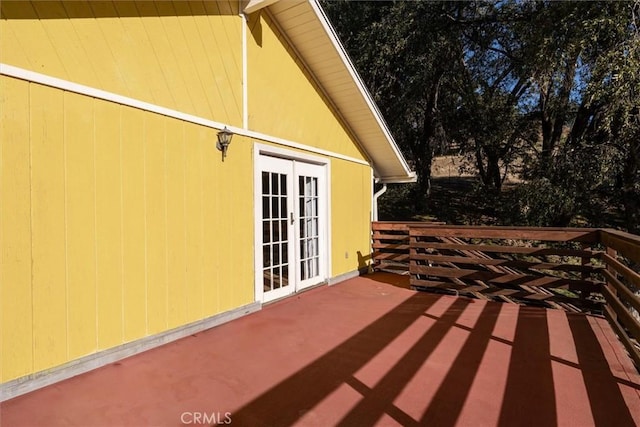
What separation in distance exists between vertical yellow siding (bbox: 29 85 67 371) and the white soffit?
115 inches

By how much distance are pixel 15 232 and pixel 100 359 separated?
3.69 feet

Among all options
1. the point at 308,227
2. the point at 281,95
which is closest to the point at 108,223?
the point at 281,95

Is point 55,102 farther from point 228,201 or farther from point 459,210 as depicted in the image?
point 459,210

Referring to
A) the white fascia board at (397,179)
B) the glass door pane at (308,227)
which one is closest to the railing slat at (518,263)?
the glass door pane at (308,227)

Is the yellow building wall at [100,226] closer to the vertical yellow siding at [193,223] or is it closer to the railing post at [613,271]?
the vertical yellow siding at [193,223]

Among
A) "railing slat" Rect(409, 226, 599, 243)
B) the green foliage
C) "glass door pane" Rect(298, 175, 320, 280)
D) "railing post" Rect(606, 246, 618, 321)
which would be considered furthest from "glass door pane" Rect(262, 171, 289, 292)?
the green foliage

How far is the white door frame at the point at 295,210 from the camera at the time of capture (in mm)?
4227

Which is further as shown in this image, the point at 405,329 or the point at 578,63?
the point at 578,63

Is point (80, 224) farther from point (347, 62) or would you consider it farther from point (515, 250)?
point (515, 250)

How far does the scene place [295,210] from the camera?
4973mm

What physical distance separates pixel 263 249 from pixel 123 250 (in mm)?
1851

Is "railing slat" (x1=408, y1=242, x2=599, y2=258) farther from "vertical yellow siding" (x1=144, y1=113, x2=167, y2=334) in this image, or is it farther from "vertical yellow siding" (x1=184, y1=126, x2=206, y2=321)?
"vertical yellow siding" (x1=144, y1=113, x2=167, y2=334)

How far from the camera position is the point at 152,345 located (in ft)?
10.2

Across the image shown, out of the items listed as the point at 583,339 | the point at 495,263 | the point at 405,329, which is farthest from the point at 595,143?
the point at 405,329
